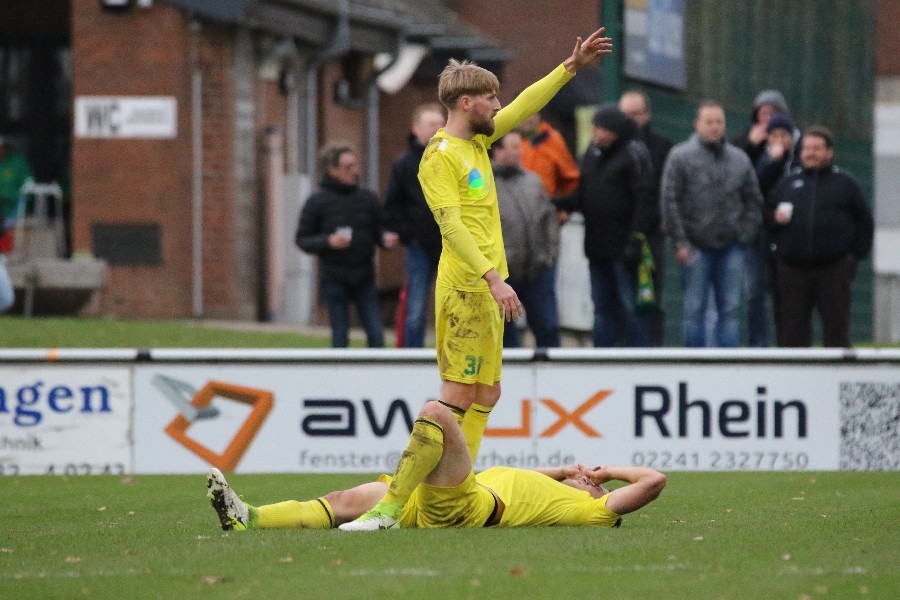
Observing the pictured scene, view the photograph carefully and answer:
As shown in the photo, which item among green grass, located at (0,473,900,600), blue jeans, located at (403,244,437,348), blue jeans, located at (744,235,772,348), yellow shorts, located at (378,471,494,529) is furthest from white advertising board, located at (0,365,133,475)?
blue jeans, located at (744,235,772,348)

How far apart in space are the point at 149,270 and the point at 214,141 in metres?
1.73

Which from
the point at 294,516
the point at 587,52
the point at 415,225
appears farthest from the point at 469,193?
the point at 415,225

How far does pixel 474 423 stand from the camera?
9.48 metres

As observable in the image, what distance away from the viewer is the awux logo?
1270 centimetres

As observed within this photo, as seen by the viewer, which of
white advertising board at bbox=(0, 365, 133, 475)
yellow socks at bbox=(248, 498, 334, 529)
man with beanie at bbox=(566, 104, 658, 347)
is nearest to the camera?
yellow socks at bbox=(248, 498, 334, 529)

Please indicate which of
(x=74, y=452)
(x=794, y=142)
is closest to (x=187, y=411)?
(x=74, y=452)

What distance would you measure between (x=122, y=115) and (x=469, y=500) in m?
15.0

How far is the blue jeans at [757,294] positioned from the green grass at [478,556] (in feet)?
19.2

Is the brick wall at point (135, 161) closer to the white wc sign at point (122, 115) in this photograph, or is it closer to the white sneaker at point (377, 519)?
the white wc sign at point (122, 115)

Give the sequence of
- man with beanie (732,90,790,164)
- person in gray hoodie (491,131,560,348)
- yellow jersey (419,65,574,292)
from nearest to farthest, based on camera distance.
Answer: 1. yellow jersey (419,65,574,292)
2. person in gray hoodie (491,131,560,348)
3. man with beanie (732,90,790,164)

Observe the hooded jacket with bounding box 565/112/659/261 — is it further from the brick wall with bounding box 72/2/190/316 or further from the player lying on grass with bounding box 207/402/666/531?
the brick wall with bounding box 72/2/190/316

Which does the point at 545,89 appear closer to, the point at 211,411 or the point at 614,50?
the point at 211,411

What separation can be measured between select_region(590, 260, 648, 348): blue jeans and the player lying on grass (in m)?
6.31

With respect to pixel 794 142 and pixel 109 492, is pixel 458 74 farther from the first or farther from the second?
pixel 794 142
